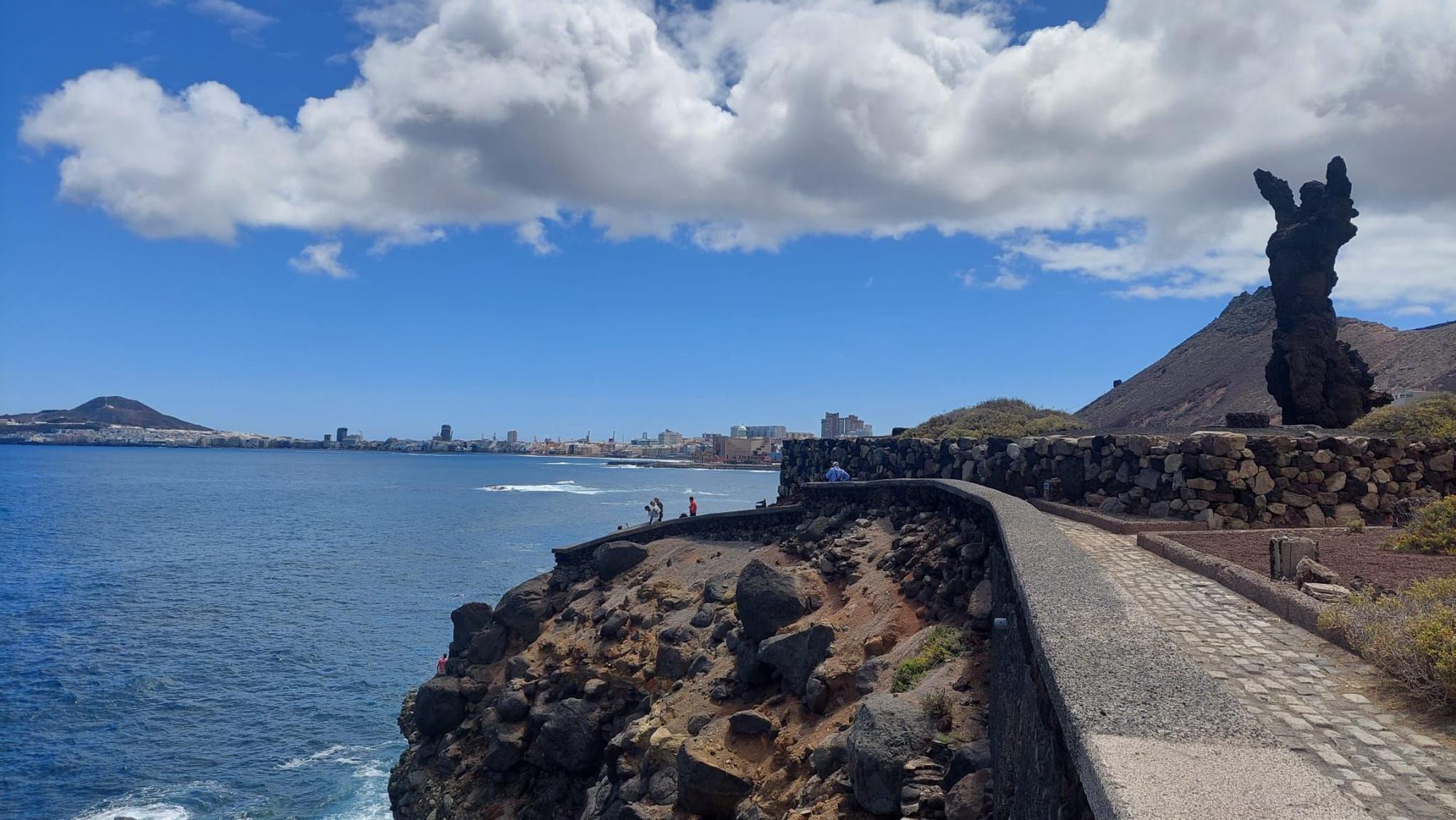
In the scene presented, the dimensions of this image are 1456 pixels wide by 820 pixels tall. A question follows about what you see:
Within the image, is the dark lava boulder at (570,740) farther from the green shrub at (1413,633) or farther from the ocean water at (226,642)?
the green shrub at (1413,633)

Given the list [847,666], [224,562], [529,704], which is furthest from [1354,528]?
[224,562]

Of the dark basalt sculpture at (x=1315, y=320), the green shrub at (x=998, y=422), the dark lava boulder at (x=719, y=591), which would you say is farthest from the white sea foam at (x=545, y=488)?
the dark basalt sculpture at (x=1315, y=320)

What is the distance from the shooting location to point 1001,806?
17.8ft

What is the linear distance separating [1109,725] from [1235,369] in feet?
177

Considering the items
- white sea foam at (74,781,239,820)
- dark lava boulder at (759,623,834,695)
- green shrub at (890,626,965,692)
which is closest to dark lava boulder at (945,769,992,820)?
green shrub at (890,626,965,692)

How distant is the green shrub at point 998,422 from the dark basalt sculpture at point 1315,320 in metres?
5.96

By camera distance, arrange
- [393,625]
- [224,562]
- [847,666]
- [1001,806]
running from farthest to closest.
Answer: [224,562], [393,625], [847,666], [1001,806]

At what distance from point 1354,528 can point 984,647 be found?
19.9 feet

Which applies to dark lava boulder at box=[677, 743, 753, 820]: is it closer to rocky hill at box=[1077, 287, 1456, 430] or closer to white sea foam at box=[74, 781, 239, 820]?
white sea foam at box=[74, 781, 239, 820]

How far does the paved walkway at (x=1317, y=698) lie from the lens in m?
3.51

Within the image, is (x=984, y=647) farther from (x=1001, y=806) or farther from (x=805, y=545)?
(x=805, y=545)

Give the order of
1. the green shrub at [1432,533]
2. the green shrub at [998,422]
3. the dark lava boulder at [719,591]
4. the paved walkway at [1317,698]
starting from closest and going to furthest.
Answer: the paved walkway at [1317,698], the green shrub at [1432,533], the dark lava boulder at [719,591], the green shrub at [998,422]

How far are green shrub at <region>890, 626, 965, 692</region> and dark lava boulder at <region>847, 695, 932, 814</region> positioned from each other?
1010mm

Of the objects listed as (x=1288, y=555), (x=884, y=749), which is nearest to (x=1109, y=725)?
(x=884, y=749)
